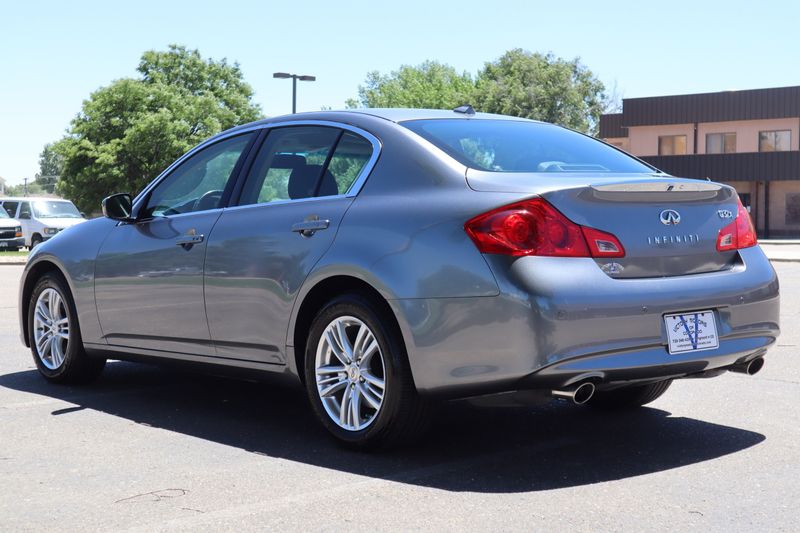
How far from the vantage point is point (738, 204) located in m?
→ 5.48

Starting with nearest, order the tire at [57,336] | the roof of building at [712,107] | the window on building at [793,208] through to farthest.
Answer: the tire at [57,336]
the roof of building at [712,107]
the window on building at [793,208]

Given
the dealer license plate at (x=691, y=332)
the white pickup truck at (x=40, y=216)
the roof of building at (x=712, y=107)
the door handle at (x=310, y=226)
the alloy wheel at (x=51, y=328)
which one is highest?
the roof of building at (x=712, y=107)

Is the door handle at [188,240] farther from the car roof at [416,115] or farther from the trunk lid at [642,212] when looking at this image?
the trunk lid at [642,212]

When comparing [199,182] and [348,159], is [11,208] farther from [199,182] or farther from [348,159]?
[348,159]

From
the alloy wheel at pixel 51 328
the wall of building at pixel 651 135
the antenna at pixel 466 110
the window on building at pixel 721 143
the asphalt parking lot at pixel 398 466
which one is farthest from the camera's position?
the wall of building at pixel 651 135

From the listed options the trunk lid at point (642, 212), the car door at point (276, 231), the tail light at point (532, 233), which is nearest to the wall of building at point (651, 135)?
the car door at point (276, 231)

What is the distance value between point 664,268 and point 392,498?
1605 mm

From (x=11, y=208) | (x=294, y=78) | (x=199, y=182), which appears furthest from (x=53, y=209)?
(x=199, y=182)

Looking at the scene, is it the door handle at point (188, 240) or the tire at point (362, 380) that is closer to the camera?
the tire at point (362, 380)

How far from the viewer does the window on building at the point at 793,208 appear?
55.2 meters

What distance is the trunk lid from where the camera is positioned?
4777 millimetres

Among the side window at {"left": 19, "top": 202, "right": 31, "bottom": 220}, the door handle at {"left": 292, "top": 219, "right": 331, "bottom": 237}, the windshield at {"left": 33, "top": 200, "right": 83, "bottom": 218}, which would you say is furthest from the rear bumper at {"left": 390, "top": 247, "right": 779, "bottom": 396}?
the side window at {"left": 19, "top": 202, "right": 31, "bottom": 220}

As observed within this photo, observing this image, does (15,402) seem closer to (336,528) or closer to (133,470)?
(133,470)

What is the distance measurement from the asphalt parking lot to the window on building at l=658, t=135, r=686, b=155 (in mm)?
54170
